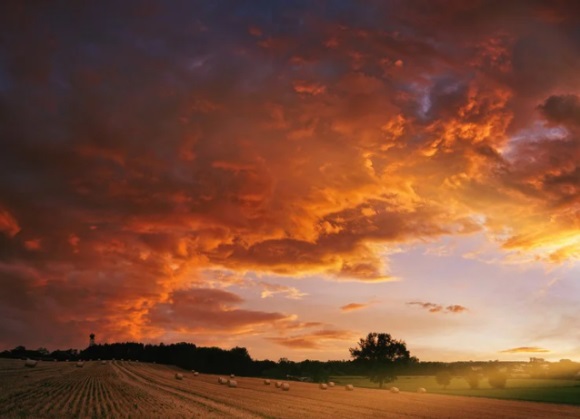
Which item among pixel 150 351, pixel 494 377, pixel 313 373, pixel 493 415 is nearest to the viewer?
pixel 493 415

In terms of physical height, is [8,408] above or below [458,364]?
below

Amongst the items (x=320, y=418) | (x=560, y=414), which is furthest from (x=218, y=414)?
(x=560, y=414)

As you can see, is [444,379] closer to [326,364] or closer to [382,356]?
[382,356]

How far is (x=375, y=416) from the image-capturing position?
34.5 m

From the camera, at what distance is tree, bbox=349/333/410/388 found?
105 m

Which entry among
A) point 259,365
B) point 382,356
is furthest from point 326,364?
point 382,356

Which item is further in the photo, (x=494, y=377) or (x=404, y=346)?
(x=404, y=346)

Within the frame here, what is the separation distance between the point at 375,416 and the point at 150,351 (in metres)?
172

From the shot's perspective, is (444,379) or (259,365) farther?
(259,365)

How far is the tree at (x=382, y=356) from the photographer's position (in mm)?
105031

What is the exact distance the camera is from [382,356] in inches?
4200

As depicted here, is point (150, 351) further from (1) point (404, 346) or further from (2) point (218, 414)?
(2) point (218, 414)

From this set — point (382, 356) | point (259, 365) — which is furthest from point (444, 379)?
point (259, 365)

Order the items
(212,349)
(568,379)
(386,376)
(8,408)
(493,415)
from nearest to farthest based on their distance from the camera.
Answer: (8,408)
(493,415)
(568,379)
(386,376)
(212,349)
